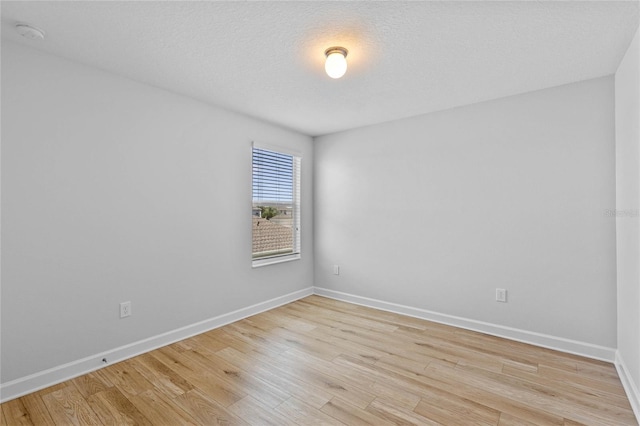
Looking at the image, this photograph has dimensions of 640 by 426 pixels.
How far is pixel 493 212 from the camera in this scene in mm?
3053

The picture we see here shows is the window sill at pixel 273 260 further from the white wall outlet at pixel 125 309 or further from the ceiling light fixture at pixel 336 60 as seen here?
the ceiling light fixture at pixel 336 60

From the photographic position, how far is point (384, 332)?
3.10m

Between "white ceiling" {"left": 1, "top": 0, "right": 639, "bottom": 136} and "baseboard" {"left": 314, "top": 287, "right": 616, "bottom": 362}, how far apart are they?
7.45 feet

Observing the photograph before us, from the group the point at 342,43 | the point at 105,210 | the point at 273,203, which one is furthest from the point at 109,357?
the point at 342,43

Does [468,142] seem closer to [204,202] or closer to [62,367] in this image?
[204,202]

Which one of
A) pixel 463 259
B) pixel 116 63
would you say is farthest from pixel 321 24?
pixel 463 259

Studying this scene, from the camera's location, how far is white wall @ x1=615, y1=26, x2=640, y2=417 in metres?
1.93

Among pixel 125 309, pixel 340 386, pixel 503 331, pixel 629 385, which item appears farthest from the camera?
pixel 503 331

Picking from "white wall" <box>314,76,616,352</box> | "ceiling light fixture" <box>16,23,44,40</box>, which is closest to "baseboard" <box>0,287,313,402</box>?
"white wall" <box>314,76,616,352</box>

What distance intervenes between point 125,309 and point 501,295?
3458mm

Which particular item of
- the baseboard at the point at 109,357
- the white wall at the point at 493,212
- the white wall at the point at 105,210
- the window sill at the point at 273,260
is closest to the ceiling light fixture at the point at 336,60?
the white wall at the point at 105,210

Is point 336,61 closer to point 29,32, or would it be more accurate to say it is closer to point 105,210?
point 29,32

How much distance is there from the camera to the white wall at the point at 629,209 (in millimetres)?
1928

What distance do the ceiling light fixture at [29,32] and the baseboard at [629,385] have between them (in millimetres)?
4310
